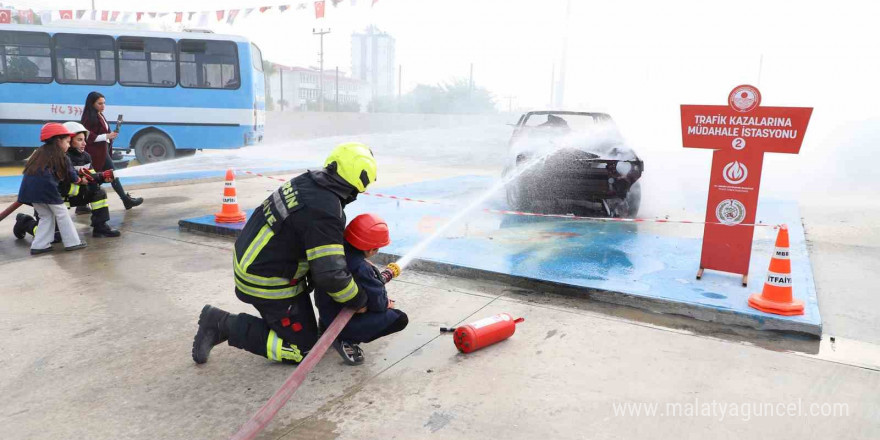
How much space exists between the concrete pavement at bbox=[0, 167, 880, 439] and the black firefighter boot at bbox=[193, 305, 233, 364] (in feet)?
0.31

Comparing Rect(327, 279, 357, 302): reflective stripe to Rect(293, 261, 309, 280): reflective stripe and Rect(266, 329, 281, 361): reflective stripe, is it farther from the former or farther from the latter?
Rect(266, 329, 281, 361): reflective stripe

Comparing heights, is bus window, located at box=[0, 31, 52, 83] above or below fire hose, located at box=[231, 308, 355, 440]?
above

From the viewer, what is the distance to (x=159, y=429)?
103 inches

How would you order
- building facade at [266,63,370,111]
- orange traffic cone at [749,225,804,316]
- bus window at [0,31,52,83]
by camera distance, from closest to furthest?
orange traffic cone at [749,225,804,316] < bus window at [0,31,52,83] < building facade at [266,63,370,111]

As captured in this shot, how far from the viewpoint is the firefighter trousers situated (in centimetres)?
319

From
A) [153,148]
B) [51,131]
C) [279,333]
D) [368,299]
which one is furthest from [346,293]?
[153,148]

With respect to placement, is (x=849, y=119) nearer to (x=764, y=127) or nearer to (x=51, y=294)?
(x=764, y=127)

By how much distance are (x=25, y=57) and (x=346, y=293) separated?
14019mm

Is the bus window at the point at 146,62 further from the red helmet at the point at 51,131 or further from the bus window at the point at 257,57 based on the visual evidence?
the red helmet at the point at 51,131

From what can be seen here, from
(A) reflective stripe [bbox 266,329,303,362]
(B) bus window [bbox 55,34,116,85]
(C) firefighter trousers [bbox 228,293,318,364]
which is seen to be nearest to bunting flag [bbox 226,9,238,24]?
(B) bus window [bbox 55,34,116,85]

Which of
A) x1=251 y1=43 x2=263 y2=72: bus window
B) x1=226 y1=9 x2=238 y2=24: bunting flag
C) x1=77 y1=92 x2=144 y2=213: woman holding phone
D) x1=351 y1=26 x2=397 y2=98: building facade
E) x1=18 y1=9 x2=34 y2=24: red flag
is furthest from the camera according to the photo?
x1=351 y1=26 x2=397 y2=98: building facade

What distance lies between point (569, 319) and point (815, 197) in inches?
368

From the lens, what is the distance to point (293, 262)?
3.06 metres

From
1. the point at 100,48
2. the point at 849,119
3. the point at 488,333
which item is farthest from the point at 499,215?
the point at 849,119
